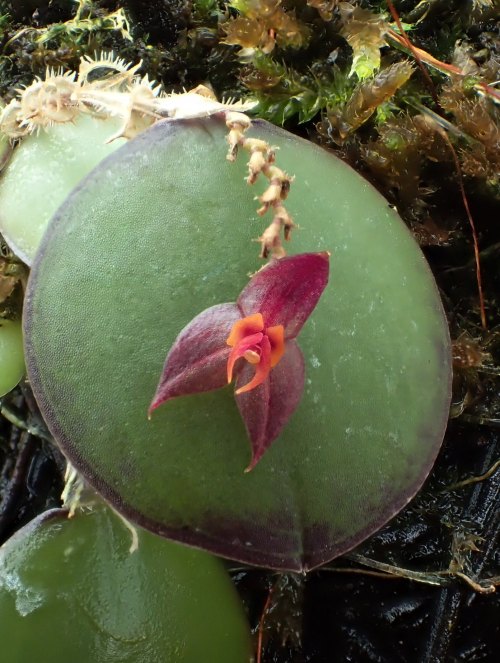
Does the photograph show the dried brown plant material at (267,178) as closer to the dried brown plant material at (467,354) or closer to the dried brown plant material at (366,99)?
the dried brown plant material at (366,99)

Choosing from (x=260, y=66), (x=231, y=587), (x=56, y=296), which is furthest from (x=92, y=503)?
(x=260, y=66)

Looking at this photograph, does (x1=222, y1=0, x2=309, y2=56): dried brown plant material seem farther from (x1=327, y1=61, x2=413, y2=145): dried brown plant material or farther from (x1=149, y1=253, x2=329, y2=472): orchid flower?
(x1=149, y1=253, x2=329, y2=472): orchid flower

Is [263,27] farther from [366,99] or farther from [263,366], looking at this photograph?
[263,366]

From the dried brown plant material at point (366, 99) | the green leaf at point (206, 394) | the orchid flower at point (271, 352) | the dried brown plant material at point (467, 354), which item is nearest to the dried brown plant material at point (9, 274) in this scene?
the green leaf at point (206, 394)

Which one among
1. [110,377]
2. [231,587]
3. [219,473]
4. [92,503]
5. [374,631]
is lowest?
[374,631]

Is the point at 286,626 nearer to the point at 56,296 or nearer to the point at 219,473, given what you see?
the point at 219,473

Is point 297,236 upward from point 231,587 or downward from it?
upward

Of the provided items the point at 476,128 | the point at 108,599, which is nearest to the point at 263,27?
the point at 476,128

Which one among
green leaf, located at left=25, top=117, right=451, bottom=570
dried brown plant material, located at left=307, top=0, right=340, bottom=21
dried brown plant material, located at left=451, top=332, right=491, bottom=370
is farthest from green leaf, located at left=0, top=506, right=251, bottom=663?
dried brown plant material, located at left=307, top=0, right=340, bottom=21
